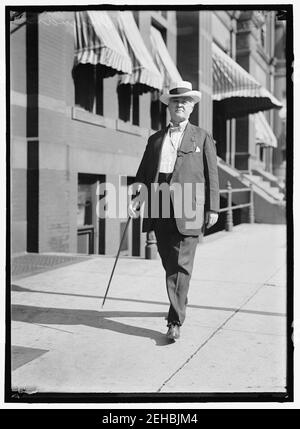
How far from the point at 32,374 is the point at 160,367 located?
95 centimetres

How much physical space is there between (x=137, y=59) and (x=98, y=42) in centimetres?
160

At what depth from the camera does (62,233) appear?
29.2ft

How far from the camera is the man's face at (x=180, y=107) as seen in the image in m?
4.18

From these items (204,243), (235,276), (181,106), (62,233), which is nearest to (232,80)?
(204,243)

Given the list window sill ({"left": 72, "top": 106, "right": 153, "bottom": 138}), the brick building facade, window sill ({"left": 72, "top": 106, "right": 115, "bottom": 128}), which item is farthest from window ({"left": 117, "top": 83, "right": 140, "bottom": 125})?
window sill ({"left": 72, "top": 106, "right": 115, "bottom": 128})

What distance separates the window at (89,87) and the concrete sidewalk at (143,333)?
410 cm

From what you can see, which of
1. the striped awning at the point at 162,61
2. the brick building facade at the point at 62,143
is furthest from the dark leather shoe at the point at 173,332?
the striped awning at the point at 162,61

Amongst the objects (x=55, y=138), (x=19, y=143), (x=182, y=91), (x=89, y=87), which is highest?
(x=89, y=87)

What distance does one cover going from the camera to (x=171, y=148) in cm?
429

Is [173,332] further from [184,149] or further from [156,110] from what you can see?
[156,110]

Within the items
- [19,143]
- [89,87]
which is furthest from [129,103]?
[19,143]

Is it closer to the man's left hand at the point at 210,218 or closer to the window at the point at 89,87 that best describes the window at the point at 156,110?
the window at the point at 89,87

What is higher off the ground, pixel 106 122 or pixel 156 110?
pixel 156 110

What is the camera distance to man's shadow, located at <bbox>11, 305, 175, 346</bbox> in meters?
4.33
